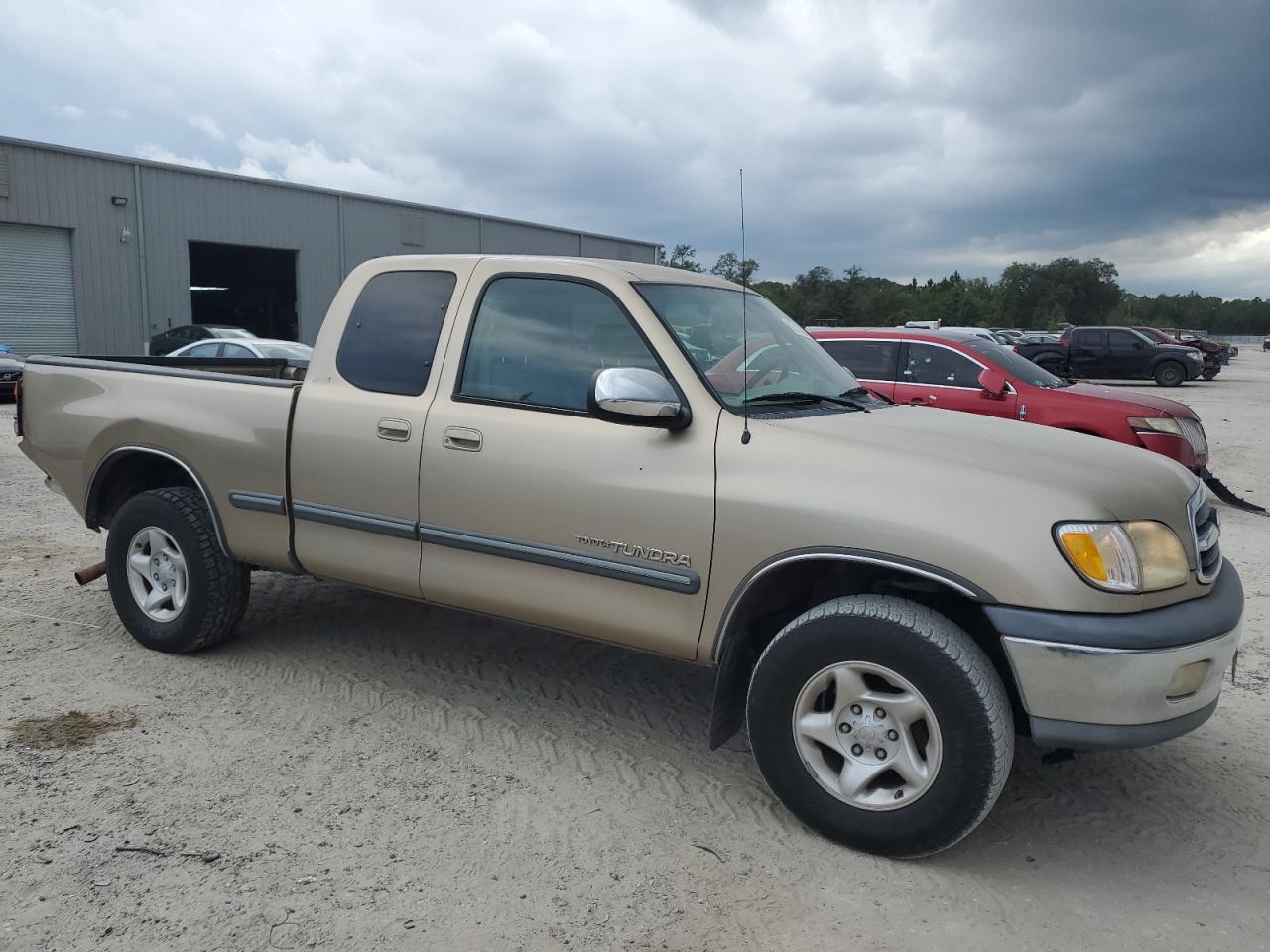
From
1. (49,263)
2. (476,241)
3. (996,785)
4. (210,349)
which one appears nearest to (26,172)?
(49,263)

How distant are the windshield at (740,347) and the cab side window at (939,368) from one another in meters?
5.44

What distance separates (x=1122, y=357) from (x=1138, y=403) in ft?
70.6

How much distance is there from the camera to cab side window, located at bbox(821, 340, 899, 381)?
382 inches

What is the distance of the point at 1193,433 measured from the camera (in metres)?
8.95

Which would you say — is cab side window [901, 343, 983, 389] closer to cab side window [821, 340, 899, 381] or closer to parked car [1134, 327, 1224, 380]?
cab side window [821, 340, 899, 381]

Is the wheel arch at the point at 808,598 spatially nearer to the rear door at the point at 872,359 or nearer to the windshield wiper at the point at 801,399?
the windshield wiper at the point at 801,399

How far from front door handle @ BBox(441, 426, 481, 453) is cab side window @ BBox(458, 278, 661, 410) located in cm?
16

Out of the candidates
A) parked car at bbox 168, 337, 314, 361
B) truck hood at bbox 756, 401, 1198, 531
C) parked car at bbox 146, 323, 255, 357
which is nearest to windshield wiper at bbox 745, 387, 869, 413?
truck hood at bbox 756, 401, 1198, 531

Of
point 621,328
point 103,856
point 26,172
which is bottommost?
point 103,856

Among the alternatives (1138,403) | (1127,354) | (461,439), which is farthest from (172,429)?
(1127,354)

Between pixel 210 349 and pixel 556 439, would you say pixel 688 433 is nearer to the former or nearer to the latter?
pixel 556 439

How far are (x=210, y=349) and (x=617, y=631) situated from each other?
16.3m

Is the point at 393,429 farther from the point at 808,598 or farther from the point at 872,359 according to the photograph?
the point at 872,359

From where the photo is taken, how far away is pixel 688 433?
11.3 ft
